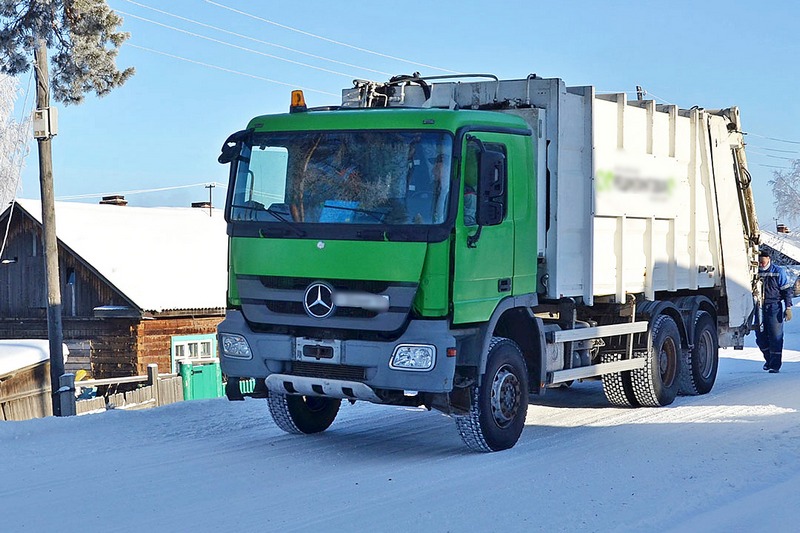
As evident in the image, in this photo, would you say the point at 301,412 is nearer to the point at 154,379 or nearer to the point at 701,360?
the point at 701,360

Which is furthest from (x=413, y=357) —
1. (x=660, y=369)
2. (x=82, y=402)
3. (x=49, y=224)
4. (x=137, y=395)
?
(x=137, y=395)

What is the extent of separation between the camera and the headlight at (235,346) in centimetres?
886

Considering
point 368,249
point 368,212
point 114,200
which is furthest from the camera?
point 114,200

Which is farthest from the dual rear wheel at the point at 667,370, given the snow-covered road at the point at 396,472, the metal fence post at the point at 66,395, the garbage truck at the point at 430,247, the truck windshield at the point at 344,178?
the metal fence post at the point at 66,395

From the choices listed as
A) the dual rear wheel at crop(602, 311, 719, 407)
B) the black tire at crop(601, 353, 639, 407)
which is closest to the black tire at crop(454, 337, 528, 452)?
the dual rear wheel at crop(602, 311, 719, 407)

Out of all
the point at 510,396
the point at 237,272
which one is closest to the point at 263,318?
the point at 237,272

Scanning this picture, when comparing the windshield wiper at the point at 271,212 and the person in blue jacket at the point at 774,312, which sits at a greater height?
the windshield wiper at the point at 271,212

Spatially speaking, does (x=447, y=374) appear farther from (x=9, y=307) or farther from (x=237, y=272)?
(x=9, y=307)

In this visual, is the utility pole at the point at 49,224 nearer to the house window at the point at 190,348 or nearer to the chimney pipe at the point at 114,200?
the house window at the point at 190,348

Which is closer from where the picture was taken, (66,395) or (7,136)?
(66,395)

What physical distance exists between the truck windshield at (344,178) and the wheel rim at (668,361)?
5.09 m

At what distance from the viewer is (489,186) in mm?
8383

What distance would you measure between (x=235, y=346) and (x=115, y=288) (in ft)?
71.0

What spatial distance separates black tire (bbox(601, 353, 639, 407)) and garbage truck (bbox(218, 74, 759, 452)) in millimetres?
588
